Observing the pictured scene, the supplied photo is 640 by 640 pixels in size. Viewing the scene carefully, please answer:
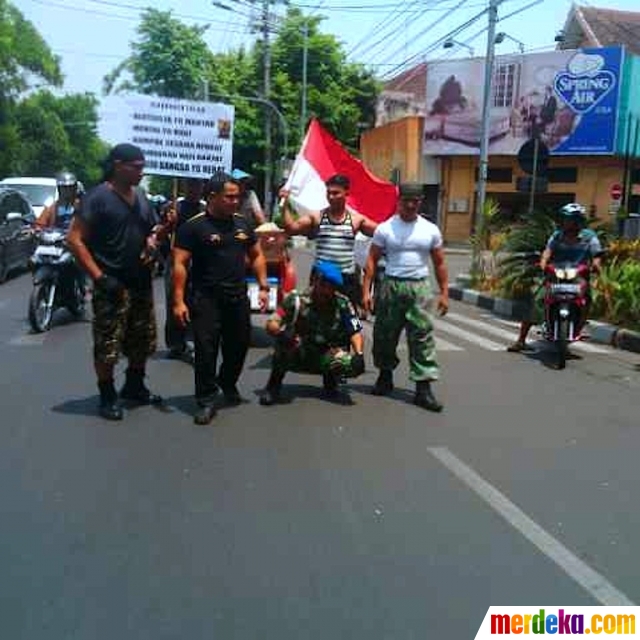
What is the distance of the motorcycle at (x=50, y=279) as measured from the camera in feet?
33.0

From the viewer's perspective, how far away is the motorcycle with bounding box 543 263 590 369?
9.30m

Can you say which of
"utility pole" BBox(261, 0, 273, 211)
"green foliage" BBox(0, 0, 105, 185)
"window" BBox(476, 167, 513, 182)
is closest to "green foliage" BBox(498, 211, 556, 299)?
"window" BBox(476, 167, 513, 182)

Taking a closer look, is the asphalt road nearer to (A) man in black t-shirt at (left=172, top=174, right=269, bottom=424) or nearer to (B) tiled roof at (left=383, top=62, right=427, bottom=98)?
(A) man in black t-shirt at (left=172, top=174, right=269, bottom=424)

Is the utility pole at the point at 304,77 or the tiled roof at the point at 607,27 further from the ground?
the tiled roof at the point at 607,27

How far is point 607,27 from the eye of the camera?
3947 centimetres

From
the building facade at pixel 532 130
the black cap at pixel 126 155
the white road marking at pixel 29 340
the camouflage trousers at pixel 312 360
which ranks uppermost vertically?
the building facade at pixel 532 130

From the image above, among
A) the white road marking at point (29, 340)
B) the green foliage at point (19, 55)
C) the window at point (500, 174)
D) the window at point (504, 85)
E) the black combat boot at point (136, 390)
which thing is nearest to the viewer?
the black combat boot at point (136, 390)

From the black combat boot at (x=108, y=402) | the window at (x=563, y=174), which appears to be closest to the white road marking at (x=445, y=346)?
the black combat boot at (x=108, y=402)

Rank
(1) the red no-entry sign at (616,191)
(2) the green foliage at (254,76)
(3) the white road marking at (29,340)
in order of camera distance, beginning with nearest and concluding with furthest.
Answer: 1. (3) the white road marking at (29,340)
2. (1) the red no-entry sign at (616,191)
3. (2) the green foliage at (254,76)

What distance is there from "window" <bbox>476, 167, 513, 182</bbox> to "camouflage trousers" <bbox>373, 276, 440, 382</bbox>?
2853 centimetres

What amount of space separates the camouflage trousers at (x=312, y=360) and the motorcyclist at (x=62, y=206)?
4.71 meters

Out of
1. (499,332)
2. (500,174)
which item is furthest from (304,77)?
(499,332)

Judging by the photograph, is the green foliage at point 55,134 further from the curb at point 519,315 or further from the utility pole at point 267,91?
the curb at point 519,315

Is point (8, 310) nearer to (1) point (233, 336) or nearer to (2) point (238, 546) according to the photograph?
(1) point (233, 336)
